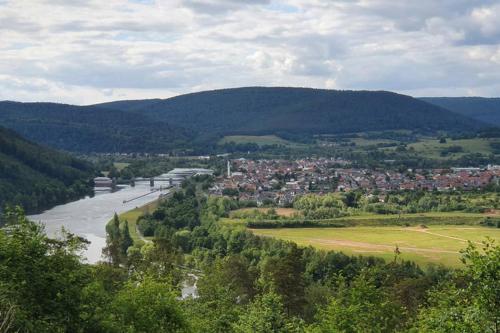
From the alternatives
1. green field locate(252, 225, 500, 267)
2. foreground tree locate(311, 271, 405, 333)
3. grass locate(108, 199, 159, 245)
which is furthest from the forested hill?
foreground tree locate(311, 271, 405, 333)

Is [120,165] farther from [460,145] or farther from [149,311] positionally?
[149,311]

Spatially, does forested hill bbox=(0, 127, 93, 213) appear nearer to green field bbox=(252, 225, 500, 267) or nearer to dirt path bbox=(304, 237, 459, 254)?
green field bbox=(252, 225, 500, 267)

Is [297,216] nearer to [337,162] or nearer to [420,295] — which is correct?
[420,295]

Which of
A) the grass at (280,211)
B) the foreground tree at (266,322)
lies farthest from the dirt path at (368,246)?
the foreground tree at (266,322)

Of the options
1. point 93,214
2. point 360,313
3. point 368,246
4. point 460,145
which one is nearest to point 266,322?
point 360,313

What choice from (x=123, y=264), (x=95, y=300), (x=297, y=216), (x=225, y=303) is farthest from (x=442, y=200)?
(x=95, y=300)

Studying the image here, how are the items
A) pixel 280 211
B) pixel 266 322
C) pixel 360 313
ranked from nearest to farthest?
pixel 360 313 → pixel 266 322 → pixel 280 211

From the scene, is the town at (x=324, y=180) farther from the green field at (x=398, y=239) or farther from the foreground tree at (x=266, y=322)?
the foreground tree at (x=266, y=322)
